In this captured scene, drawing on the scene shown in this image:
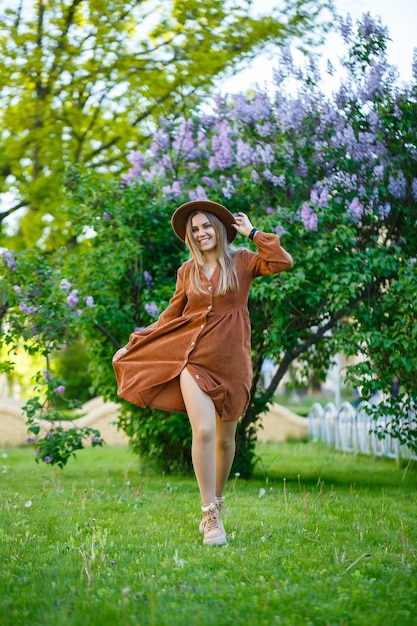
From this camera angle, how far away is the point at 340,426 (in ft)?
40.0

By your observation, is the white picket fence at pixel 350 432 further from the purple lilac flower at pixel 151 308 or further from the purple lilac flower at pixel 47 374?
the purple lilac flower at pixel 47 374

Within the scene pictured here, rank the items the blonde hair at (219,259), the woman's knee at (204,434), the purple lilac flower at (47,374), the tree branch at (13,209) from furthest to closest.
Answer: the tree branch at (13,209) → the purple lilac flower at (47,374) → the blonde hair at (219,259) → the woman's knee at (204,434)

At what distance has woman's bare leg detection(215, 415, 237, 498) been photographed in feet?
15.8

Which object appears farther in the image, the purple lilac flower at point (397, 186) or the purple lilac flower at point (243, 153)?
the purple lilac flower at point (243, 153)

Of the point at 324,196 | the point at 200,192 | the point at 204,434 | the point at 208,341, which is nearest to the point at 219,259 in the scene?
the point at 208,341

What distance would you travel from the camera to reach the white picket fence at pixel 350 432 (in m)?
10.2

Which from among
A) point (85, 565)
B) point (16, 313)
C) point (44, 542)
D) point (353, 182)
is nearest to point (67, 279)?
point (16, 313)

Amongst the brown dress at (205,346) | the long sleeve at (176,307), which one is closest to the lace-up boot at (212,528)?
the brown dress at (205,346)

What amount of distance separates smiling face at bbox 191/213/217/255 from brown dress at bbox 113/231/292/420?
16cm

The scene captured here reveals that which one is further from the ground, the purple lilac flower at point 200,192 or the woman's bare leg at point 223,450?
the purple lilac flower at point 200,192

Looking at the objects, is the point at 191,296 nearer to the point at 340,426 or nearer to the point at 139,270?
the point at 139,270

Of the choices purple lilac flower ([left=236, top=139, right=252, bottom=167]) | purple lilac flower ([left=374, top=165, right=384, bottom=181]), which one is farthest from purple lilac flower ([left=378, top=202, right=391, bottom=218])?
purple lilac flower ([left=236, top=139, right=252, bottom=167])

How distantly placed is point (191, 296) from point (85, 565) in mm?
1681

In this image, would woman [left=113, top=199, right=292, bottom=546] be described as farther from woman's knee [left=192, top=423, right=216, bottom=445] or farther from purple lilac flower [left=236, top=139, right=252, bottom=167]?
purple lilac flower [left=236, top=139, right=252, bottom=167]
